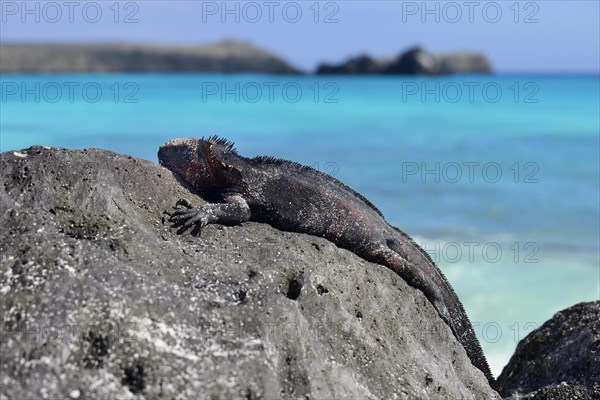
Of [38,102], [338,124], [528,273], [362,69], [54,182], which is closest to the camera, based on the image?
[54,182]

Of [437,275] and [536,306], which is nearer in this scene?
[437,275]

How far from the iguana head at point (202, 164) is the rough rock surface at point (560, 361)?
2.17 meters

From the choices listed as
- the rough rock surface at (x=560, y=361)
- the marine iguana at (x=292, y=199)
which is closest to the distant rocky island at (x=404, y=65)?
the rough rock surface at (x=560, y=361)

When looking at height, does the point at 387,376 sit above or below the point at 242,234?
below

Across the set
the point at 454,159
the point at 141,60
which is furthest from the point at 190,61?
the point at 454,159

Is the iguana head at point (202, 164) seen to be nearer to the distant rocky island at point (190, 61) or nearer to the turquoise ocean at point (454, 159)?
the turquoise ocean at point (454, 159)

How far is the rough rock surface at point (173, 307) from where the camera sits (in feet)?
9.98

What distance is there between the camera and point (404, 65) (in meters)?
81.6

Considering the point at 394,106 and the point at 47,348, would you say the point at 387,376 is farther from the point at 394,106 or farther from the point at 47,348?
the point at 394,106

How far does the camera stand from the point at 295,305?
3533 millimetres

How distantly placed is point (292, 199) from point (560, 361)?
194cm

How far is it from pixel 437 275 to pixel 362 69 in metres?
84.6

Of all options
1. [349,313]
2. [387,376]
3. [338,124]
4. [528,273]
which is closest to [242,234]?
[349,313]

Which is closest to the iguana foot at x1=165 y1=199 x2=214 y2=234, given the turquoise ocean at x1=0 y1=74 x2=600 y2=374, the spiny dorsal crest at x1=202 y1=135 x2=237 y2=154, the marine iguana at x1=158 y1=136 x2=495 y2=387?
the marine iguana at x1=158 y1=136 x2=495 y2=387
